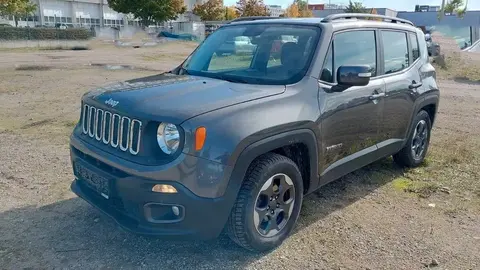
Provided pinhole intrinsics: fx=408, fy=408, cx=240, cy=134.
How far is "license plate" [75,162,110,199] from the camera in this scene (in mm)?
2973

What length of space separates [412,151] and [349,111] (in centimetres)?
186

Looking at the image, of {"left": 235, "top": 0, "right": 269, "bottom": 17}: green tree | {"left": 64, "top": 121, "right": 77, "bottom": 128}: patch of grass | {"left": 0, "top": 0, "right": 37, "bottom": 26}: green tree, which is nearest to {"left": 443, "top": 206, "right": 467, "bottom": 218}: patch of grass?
{"left": 64, "top": 121, "right": 77, "bottom": 128}: patch of grass

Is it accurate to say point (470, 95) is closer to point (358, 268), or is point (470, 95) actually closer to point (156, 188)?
point (358, 268)

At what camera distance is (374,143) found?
168 inches

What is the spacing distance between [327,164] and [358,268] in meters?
0.94

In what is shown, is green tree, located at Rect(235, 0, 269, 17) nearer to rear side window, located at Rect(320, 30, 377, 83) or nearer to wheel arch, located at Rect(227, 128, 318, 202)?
rear side window, located at Rect(320, 30, 377, 83)

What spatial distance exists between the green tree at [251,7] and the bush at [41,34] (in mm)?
27726

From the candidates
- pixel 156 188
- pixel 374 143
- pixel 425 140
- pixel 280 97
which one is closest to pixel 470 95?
pixel 425 140

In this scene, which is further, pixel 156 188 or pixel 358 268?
pixel 358 268

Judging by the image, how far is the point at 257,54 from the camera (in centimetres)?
393

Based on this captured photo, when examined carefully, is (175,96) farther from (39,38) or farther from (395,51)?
(39,38)

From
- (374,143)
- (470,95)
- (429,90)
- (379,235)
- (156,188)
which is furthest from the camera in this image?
(470,95)

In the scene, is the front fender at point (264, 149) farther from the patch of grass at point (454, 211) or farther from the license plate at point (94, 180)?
the patch of grass at point (454, 211)

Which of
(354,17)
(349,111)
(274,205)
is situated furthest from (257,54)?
(274,205)
